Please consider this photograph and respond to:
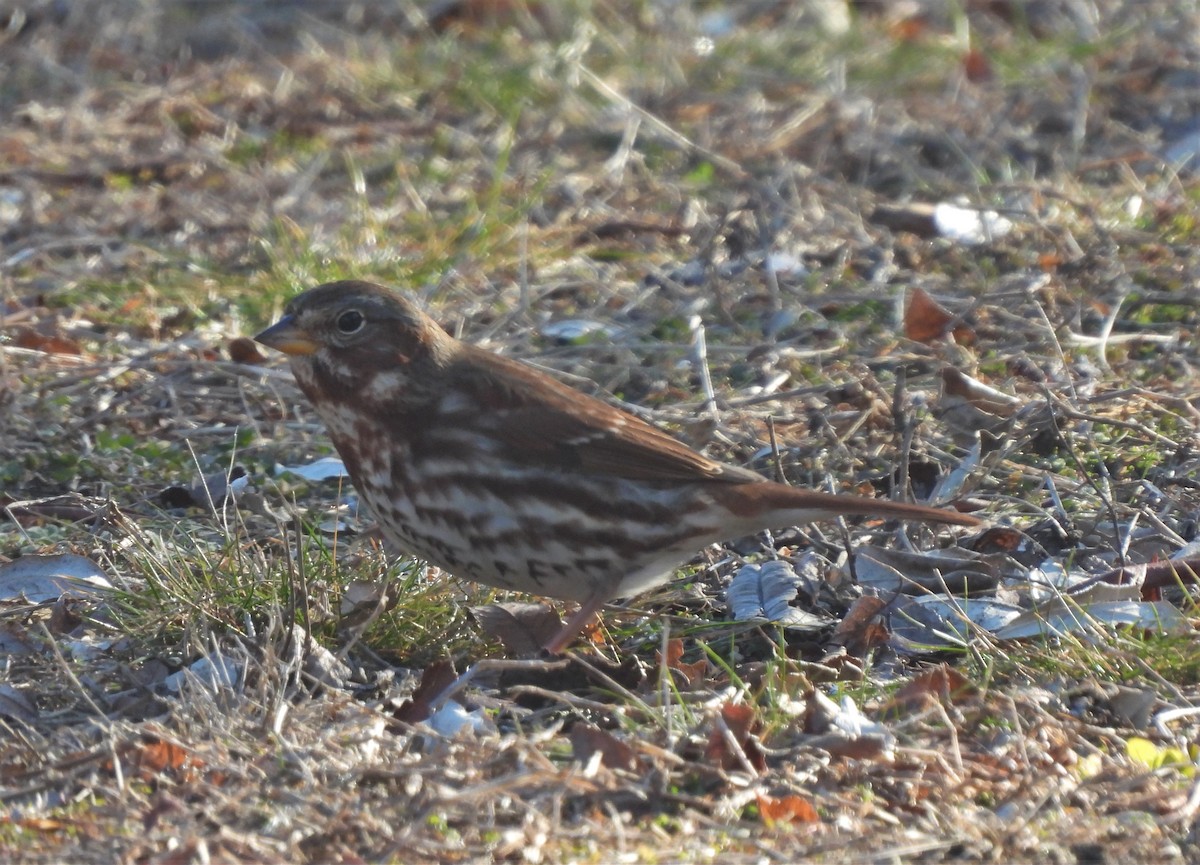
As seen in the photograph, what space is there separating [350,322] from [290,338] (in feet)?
0.50

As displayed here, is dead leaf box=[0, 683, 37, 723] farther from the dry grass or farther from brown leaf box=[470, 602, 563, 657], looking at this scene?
brown leaf box=[470, 602, 563, 657]

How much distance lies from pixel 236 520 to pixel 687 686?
1380mm

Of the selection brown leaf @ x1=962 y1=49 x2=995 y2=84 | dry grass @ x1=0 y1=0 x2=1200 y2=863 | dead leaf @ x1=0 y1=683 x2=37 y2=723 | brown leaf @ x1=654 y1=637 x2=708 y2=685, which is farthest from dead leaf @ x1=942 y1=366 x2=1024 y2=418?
brown leaf @ x1=962 y1=49 x2=995 y2=84

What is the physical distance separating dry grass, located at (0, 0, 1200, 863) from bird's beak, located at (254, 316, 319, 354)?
445mm

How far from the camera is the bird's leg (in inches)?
159

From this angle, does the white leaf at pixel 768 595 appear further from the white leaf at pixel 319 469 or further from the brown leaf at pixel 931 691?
the white leaf at pixel 319 469

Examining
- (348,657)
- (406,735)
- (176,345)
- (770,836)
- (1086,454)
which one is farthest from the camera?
(176,345)

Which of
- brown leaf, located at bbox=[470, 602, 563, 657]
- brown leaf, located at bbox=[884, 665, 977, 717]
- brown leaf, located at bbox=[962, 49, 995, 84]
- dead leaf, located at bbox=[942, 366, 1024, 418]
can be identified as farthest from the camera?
brown leaf, located at bbox=[962, 49, 995, 84]

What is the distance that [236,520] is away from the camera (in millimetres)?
4559

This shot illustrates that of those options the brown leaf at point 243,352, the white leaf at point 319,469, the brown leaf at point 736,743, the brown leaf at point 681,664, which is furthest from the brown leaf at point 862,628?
the brown leaf at point 243,352

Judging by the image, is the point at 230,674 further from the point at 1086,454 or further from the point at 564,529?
the point at 1086,454

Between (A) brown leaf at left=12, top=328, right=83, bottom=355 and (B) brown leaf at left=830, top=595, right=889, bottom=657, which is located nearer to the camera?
(B) brown leaf at left=830, top=595, right=889, bottom=657

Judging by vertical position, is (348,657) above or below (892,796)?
below

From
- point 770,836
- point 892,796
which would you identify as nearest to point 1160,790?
point 892,796
